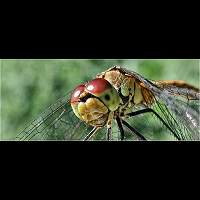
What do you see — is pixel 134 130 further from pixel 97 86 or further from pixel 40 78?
pixel 40 78

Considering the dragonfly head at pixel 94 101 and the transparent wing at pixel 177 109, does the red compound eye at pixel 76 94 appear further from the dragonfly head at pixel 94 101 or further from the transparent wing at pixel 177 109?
the transparent wing at pixel 177 109

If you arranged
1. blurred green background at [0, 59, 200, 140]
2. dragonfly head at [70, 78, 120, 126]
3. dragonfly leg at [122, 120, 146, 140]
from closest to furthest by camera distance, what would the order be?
dragonfly head at [70, 78, 120, 126], dragonfly leg at [122, 120, 146, 140], blurred green background at [0, 59, 200, 140]

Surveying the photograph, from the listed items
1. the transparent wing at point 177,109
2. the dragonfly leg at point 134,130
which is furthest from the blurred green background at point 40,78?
the dragonfly leg at point 134,130

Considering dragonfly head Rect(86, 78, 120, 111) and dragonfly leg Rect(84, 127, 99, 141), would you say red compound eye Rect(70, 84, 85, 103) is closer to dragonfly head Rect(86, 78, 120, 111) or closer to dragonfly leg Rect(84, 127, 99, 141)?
dragonfly head Rect(86, 78, 120, 111)

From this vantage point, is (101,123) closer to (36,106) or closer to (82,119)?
(82,119)

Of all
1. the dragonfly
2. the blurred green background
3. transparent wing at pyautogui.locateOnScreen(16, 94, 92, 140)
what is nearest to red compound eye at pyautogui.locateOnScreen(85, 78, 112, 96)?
the dragonfly

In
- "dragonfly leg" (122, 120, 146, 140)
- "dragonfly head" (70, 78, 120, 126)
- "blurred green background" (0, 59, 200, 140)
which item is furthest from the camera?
"blurred green background" (0, 59, 200, 140)
